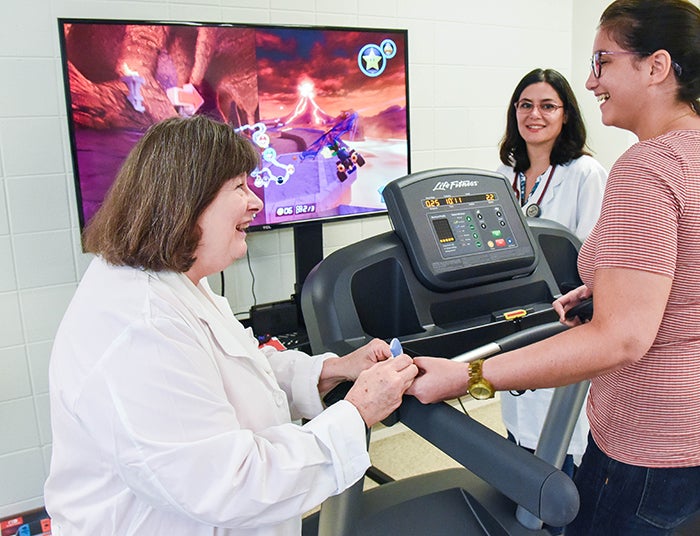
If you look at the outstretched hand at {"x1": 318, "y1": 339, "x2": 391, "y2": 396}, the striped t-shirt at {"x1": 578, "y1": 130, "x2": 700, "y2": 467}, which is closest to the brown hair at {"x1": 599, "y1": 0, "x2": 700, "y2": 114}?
the striped t-shirt at {"x1": 578, "y1": 130, "x2": 700, "y2": 467}

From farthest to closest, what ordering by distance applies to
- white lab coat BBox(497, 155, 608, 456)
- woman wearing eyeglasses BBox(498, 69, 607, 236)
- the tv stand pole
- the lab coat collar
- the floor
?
the floor, the tv stand pole, woman wearing eyeglasses BBox(498, 69, 607, 236), white lab coat BBox(497, 155, 608, 456), the lab coat collar

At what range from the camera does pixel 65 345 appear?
107cm

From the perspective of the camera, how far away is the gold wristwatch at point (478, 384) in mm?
1148

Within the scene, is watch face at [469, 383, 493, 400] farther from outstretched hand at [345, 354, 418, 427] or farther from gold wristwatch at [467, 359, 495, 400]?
outstretched hand at [345, 354, 418, 427]

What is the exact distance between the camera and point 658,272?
1.05 m

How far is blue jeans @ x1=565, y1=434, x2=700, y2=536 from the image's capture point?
1.23 meters

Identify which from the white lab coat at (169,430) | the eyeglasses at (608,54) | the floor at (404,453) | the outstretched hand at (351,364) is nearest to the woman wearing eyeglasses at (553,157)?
the floor at (404,453)

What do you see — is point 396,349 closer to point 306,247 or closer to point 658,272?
point 658,272

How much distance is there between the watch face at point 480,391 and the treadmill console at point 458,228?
0.32 metres

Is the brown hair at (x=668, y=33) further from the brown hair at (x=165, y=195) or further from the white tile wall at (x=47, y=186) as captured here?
the white tile wall at (x=47, y=186)

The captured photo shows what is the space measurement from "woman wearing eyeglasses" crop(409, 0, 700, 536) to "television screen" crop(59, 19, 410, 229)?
56.9 inches

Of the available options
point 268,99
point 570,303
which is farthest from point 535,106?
point 570,303

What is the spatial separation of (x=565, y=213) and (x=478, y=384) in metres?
1.55

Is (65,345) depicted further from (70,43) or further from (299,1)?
(299,1)
